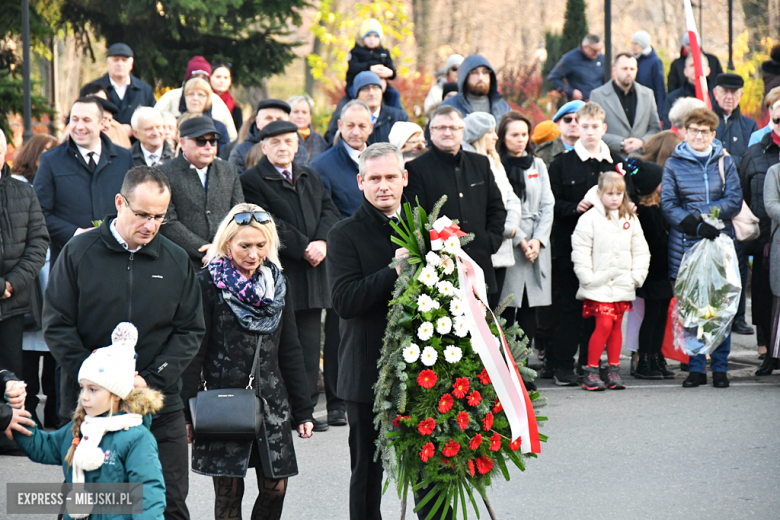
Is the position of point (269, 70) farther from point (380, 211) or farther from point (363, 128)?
point (380, 211)

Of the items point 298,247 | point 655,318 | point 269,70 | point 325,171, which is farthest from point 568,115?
point 269,70

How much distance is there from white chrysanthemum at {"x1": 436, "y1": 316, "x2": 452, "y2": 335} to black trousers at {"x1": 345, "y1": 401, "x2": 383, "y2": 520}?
0.62 metres

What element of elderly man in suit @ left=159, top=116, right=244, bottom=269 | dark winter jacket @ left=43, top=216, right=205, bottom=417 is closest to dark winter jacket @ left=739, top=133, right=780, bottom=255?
elderly man in suit @ left=159, top=116, right=244, bottom=269

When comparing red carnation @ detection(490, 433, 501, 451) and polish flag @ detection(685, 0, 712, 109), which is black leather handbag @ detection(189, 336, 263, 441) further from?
polish flag @ detection(685, 0, 712, 109)

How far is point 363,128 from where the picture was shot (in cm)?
828

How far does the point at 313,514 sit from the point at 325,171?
337 cm

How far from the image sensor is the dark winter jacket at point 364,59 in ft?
36.7

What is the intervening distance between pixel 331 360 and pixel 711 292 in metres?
3.42

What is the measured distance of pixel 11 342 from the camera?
7148 millimetres

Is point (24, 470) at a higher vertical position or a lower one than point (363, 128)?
lower

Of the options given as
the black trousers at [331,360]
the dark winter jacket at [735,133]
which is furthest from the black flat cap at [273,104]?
the dark winter jacket at [735,133]

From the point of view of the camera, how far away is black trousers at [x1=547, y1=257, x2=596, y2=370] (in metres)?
8.89

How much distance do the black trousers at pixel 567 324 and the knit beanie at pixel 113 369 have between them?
541 cm

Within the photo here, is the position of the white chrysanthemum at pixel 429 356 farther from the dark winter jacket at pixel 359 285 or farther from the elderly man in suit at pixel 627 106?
the elderly man in suit at pixel 627 106
